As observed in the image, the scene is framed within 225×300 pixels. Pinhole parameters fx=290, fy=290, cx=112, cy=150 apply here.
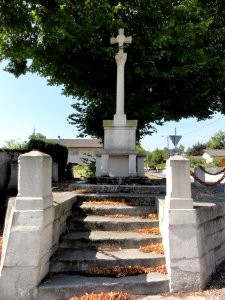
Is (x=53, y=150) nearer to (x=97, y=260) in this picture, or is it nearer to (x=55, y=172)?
(x=55, y=172)

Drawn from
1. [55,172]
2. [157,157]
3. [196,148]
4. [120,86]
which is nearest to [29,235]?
[120,86]

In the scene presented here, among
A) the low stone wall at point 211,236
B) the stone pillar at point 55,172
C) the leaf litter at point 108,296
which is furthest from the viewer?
the stone pillar at point 55,172

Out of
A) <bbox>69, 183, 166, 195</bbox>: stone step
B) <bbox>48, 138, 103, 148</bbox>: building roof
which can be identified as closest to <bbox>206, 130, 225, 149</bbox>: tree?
<bbox>48, 138, 103, 148</bbox>: building roof

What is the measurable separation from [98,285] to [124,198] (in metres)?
2.57

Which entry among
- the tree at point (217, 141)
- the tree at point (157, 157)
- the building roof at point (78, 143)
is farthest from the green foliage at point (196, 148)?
the building roof at point (78, 143)

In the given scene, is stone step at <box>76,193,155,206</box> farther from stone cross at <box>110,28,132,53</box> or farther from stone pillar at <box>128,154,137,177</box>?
stone cross at <box>110,28,132,53</box>

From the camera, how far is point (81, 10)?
430 inches

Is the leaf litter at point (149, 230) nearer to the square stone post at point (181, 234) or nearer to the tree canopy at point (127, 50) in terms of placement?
the square stone post at point (181, 234)

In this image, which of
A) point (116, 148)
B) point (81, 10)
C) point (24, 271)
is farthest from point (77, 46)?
point (24, 271)

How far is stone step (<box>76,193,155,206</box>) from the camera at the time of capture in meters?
6.31

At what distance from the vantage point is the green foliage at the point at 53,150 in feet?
49.9

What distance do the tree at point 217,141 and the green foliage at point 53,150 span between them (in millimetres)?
86942

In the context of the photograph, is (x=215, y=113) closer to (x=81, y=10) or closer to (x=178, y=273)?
(x=81, y=10)

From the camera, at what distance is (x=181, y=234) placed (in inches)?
176
